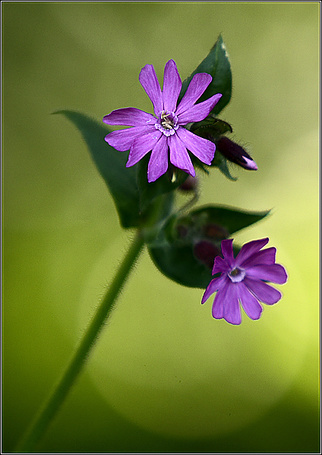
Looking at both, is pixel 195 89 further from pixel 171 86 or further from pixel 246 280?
pixel 246 280

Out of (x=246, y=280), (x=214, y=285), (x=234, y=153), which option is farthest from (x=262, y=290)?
(x=234, y=153)

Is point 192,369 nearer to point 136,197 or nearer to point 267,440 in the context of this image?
point 267,440

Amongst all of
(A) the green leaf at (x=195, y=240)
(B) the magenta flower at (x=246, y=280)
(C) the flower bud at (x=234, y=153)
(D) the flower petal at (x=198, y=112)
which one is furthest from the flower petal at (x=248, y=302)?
(D) the flower petal at (x=198, y=112)

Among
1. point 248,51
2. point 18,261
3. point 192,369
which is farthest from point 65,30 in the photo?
point 192,369

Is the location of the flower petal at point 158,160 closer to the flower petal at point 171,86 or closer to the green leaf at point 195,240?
the flower petal at point 171,86

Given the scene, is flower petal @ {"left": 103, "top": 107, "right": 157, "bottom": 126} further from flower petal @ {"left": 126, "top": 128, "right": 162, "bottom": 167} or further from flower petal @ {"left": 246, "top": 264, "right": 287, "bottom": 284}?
flower petal @ {"left": 246, "top": 264, "right": 287, "bottom": 284}

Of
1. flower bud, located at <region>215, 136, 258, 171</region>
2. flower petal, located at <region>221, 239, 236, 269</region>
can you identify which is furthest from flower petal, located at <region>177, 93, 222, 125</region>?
flower petal, located at <region>221, 239, 236, 269</region>

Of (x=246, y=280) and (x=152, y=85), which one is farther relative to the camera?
(x=246, y=280)
